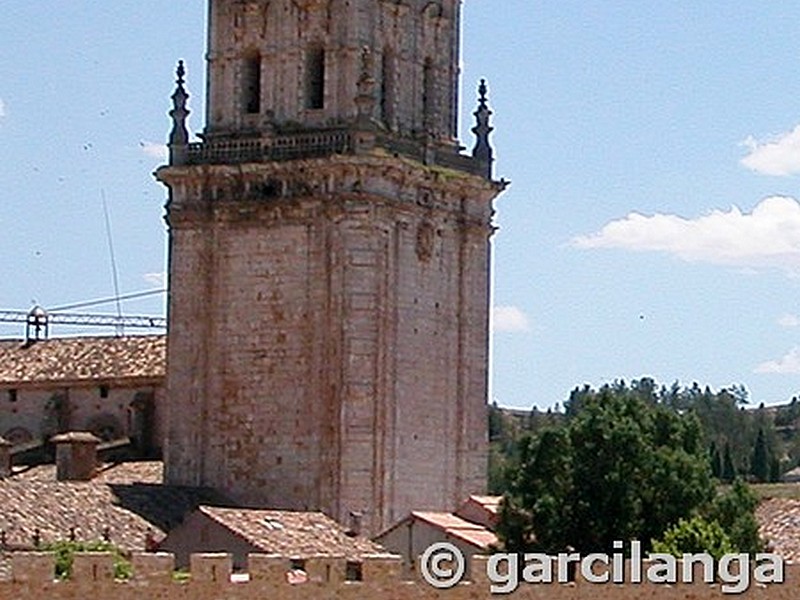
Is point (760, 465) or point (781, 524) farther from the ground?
point (760, 465)

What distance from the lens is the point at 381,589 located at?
3941 cm

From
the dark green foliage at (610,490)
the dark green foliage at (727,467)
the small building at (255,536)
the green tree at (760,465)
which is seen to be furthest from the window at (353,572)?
the green tree at (760,465)

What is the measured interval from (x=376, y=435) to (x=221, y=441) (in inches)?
194

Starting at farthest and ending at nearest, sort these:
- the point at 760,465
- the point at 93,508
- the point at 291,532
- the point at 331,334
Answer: the point at 760,465
the point at 331,334
the point at 93,508
the point at 291,532

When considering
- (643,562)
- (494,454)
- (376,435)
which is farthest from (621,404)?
(494,454)

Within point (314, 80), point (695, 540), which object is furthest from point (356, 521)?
point (695, 540)

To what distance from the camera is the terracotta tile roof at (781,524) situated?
6569 centimetres

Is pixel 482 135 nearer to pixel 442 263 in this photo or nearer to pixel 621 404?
pixel 442 263

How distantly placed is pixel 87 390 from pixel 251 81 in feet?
48.5

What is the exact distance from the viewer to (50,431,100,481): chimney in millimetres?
81562

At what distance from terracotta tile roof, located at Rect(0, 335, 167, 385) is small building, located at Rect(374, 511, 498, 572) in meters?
16.2

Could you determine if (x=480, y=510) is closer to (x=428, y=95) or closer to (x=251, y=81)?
(x=428, y=95)

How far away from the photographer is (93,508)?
72125 mm

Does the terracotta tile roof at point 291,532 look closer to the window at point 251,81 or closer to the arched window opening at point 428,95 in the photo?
the window at point 251,81
